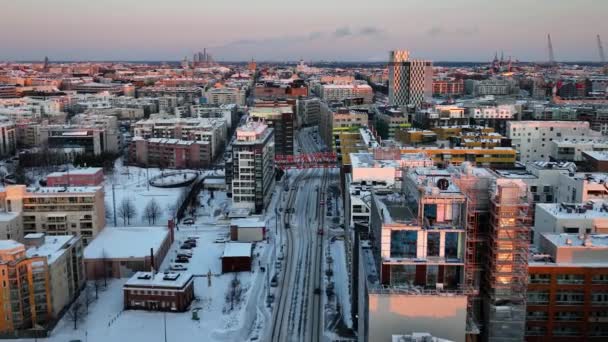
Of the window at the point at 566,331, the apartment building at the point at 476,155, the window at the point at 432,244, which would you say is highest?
the window at the point at 432,244

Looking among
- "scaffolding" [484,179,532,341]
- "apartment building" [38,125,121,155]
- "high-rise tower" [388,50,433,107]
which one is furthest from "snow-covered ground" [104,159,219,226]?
"high-rise tower" [388,50,433,107]

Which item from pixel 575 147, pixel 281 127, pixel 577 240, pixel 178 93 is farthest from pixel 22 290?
pixel 178 93

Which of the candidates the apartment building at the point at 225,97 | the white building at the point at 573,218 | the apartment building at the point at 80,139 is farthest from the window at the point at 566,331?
the apartment building at the point at 225,97

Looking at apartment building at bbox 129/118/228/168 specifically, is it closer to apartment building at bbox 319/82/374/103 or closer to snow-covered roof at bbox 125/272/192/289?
snow-covered roof at bbox 125/272/192/289

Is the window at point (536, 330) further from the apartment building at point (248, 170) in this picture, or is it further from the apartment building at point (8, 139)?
the apartment building at point (8, 139)

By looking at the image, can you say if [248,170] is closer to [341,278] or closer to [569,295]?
[341,278]

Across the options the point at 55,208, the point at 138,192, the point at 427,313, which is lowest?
the point at 138,192

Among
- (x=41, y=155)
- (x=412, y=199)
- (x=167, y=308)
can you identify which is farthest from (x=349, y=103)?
(x=412, y=199)
